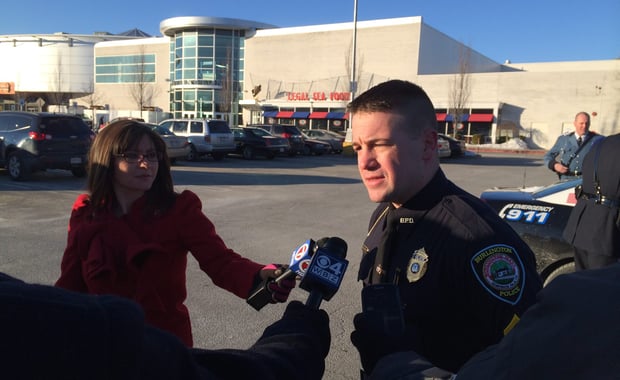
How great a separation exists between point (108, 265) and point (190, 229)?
41 centimetres

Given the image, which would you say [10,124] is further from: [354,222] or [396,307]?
[396,307]

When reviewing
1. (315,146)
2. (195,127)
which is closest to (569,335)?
(195,127)

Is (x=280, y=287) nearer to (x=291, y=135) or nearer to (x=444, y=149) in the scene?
(x=291, y=135)

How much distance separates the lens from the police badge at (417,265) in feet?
5.54

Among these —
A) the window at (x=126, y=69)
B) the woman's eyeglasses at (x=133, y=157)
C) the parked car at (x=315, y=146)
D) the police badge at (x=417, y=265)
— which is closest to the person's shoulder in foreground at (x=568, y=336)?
the police badge at (x=417, y=265)

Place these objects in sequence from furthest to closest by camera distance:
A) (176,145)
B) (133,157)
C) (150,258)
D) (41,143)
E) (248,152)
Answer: (248,152)
(176,145)
(41,143)
(133,157)
(150,258)

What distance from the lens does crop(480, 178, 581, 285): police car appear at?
4.22 m

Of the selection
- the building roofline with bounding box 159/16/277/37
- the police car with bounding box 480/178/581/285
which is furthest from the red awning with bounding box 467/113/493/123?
the police car with bounding box 480/178/581/285

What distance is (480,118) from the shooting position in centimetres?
4188

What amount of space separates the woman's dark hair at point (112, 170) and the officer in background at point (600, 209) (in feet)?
→ 10.0

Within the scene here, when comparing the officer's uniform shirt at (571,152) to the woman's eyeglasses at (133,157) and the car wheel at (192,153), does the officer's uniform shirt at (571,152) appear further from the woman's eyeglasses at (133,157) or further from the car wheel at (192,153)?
the car wheel at (192,153)

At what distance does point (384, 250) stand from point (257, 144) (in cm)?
1896

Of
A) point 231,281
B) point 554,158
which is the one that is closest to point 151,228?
point 231,281

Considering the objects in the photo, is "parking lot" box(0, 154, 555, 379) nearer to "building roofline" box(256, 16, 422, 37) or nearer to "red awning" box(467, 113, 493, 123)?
"red awning" box(467, 113, 493, 123)
